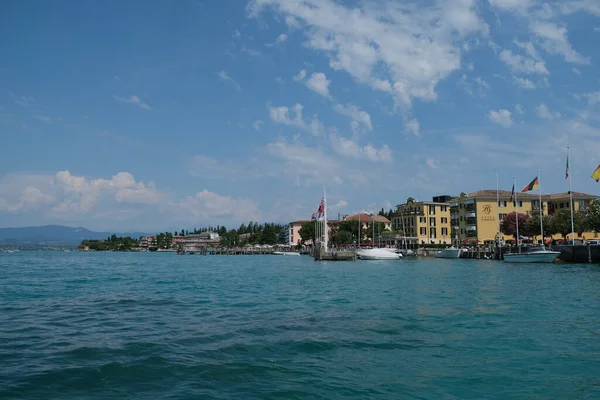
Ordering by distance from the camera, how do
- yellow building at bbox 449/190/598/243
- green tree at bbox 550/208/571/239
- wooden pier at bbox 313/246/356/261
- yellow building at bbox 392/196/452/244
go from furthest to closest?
yellow building at bbox 392/196/452/244
yellow building at bbox 449/190/598/243
wooden pier at bbox 313/246/356/261
green tree at bbox 550/208/571/239

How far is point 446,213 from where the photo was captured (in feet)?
409

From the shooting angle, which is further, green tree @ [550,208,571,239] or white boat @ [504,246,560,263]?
green tree @ [550,208,571,239]

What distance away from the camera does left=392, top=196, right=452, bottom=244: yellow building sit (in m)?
122

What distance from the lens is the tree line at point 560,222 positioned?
224ft

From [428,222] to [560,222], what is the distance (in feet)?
138

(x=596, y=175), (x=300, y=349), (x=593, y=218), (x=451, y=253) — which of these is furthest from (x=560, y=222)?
(x=300, y=349)

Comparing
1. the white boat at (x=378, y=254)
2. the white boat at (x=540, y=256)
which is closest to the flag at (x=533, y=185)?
the white boat at (x=540, y=256)

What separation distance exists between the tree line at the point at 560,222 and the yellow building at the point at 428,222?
74.1 ft

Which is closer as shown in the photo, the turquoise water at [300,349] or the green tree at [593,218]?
the turquoise water at [300,349]

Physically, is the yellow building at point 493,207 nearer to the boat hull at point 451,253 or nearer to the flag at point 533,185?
the boat hull at point 451,253

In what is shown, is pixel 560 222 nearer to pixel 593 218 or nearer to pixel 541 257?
pixel 593 218

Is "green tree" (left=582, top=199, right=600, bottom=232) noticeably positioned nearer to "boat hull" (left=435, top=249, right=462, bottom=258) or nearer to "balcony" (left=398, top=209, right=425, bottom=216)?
"boat hull" (left=435, top=249, right=462, bottom=258)

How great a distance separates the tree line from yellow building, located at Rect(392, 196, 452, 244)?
889 inches

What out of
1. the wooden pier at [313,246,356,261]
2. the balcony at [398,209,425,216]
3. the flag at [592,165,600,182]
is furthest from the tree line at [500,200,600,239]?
the wooden pier at [313,246,356,261]
